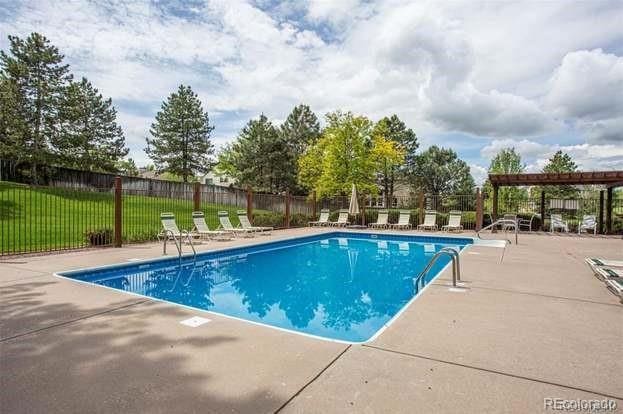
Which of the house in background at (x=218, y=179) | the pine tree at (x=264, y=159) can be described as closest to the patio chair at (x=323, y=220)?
the pine tree at (x=264, y=159)

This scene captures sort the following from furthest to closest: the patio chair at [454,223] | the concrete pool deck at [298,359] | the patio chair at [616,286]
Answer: the patio chair at [454,223], the patio chair at [616,286], the concrete pool deck at [298,359]

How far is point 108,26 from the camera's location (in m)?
8.92

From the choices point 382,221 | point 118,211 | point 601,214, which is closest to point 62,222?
point 118,211

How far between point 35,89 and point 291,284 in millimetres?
25501

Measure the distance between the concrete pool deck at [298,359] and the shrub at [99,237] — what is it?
5032 millimetres

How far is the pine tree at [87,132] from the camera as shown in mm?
24875

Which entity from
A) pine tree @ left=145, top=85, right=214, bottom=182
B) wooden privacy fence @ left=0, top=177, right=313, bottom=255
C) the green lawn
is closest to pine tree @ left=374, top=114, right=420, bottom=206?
pine tree @ left=145, top=85, right=214, bottom=182

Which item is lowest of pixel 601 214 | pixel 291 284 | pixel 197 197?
pixel 291 284

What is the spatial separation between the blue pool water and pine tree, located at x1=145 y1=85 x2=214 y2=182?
24742 millimetres

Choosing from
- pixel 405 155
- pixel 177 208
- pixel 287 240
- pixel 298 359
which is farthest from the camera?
pixel 405 155

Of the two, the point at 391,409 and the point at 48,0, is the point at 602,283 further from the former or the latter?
the point at 48,0

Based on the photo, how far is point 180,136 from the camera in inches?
1314

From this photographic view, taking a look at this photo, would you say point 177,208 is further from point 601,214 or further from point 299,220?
point 601,214

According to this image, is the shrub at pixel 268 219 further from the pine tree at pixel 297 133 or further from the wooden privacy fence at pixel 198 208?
the pine tree at pixel 297 133
